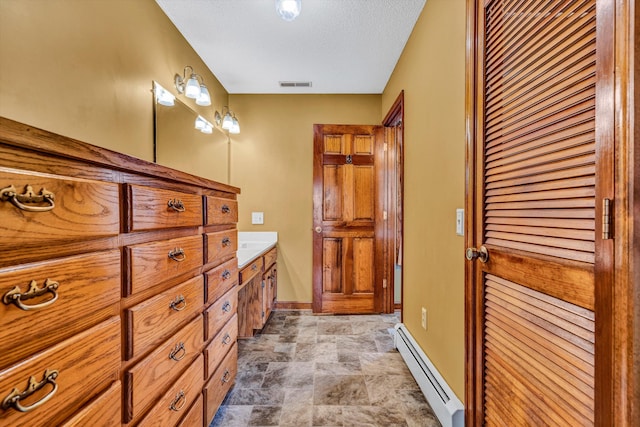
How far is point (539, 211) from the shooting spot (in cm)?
86

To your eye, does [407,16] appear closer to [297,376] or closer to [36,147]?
[36,147]

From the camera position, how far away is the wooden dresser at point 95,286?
1.70 feet

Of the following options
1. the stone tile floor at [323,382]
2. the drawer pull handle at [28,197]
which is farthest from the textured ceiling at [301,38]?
the stone tile floor at [323,382]

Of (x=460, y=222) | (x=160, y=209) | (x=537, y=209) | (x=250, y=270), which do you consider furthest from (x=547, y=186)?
(x=250, y=270)

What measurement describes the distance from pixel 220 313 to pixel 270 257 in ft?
4.94

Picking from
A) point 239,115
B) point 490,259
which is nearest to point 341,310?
point 490,259

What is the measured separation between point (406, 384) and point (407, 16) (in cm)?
253

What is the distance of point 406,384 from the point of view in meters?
1.86

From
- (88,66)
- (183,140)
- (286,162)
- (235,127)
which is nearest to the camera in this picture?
(88,66)

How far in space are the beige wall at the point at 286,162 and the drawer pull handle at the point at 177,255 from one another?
7.22 ft

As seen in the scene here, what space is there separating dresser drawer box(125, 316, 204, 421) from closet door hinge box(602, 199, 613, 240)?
1.27m

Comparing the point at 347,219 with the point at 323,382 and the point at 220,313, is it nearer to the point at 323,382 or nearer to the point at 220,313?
the point at 323,382

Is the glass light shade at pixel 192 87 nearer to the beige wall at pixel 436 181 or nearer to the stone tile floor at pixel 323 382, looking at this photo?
the beige wall at pixel 436 181

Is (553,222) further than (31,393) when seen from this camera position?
Yes
